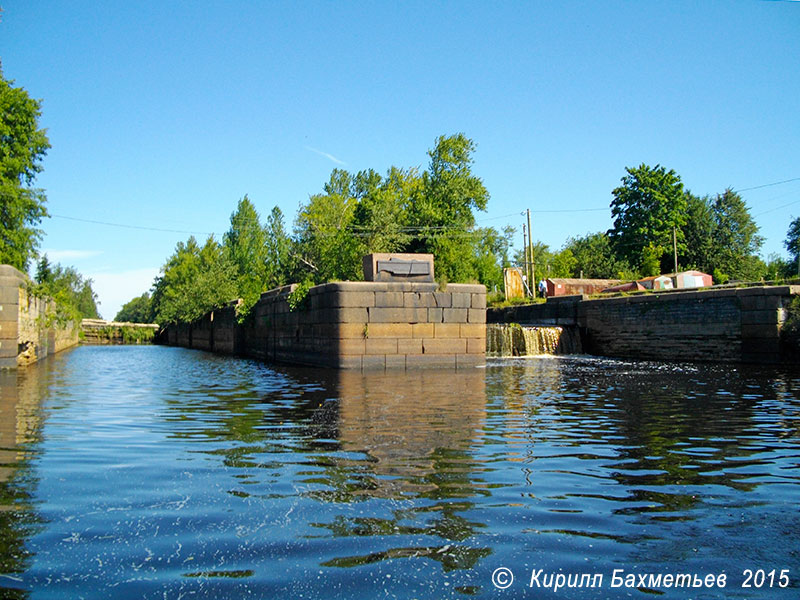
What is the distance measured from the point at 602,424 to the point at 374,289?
1111cm

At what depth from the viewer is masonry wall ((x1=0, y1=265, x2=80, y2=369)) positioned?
17625 millimetres

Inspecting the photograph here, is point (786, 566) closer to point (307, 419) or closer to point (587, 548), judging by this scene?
point (587, 548)

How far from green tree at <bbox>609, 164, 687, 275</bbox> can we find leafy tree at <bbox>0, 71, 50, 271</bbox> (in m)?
45.7

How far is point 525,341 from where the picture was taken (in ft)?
87.1

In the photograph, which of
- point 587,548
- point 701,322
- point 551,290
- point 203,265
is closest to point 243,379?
point 587,548

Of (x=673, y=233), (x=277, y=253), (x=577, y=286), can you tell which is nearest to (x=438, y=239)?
(x=577, y=286)

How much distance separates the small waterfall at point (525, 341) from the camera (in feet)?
85.8

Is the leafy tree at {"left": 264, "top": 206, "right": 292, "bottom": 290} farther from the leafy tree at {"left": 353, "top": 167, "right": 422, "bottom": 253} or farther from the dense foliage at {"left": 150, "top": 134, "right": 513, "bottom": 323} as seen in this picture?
the leafy tree at {"left": 353, "top": 167, "right": 422, "bottom": 253}

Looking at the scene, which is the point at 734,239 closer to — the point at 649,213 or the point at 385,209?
the point at 649,213

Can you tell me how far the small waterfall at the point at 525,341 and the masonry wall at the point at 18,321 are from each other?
53.4ft

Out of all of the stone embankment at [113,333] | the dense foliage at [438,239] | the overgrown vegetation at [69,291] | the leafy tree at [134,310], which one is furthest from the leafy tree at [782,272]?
the leafy tree at [134,310]

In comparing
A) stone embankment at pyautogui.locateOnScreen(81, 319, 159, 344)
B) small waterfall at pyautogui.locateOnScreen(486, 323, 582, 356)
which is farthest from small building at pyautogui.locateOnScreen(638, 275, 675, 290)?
stone embankment at pyautogui.locateOnScreen(81, 319, 159, 344)

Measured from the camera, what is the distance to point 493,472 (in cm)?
530

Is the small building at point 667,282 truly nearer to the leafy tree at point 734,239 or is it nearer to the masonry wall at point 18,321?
Answer: the leafy tree at point 734,239
